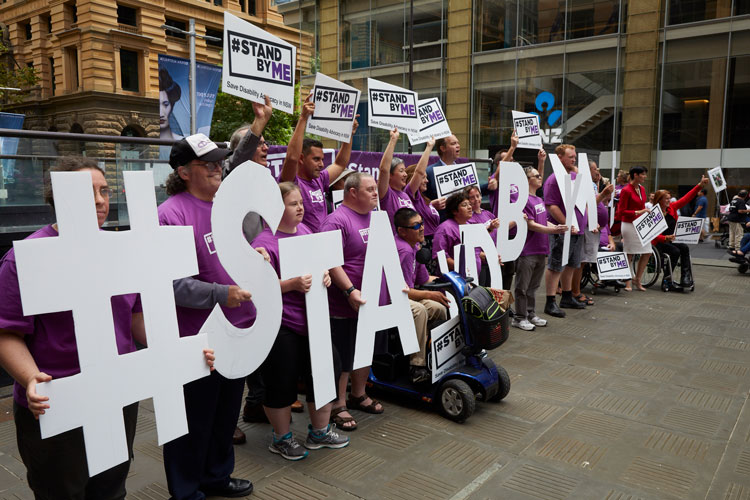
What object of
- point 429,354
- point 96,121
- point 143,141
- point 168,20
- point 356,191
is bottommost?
point 429,354

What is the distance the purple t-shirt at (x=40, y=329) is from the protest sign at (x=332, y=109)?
2.98 meters

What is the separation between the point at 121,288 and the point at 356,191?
2.16 meters

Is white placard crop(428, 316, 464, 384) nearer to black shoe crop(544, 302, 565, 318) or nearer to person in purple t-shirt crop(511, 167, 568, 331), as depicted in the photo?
person in purple t-shirt crop(511, 167, 568, 331)

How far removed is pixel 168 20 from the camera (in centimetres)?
4012

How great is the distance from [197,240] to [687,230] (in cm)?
996

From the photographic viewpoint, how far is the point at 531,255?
296 inches

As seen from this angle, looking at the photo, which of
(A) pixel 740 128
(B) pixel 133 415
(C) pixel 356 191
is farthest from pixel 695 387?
(A) pixel 740 128

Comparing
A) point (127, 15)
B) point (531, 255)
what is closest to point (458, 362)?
point (531, 255)

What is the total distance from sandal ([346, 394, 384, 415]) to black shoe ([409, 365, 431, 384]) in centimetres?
37

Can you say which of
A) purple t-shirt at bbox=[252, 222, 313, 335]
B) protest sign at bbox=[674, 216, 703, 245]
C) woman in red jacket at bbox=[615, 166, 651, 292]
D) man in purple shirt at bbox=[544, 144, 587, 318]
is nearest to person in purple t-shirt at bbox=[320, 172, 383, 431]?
purple t-shirt at bbox=[252, 222, 313, 335]

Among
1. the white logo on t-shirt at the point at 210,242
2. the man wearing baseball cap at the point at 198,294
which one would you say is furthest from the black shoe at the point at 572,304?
the white logo on t-shirt at the point at 210,242

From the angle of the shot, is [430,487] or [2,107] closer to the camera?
[430,487]

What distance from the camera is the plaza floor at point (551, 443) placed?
3.58m

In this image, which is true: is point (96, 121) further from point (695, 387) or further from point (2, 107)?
point (695, 387)
